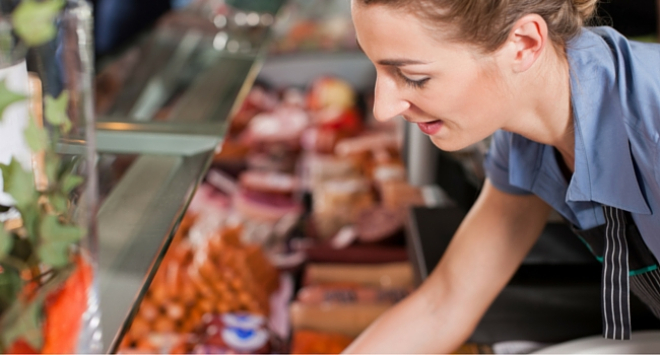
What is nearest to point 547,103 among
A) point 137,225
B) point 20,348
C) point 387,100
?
point 387,100

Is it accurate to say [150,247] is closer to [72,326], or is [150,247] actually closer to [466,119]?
[72,326]

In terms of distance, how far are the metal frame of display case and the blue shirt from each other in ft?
1.89

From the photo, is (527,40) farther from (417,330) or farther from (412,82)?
(417,330)

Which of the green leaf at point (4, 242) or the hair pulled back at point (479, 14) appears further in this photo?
the hair pulled back at point (479, 14)

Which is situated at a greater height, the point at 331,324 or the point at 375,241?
the point at 331,324

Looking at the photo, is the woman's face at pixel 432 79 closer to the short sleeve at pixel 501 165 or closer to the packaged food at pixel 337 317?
the short sleeve at pixel 501 165

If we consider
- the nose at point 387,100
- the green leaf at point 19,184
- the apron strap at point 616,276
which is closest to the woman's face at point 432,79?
the nose at point 387,100

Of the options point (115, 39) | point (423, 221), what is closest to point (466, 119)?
point (423, 221)

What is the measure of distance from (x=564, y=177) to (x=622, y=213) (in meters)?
0.12

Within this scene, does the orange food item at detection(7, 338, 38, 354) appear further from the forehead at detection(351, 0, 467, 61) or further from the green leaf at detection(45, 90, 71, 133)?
the forehead at detection(351, 0, 467, 61)

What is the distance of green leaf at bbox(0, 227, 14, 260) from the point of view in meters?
0.53

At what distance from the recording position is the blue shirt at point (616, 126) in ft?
2.50

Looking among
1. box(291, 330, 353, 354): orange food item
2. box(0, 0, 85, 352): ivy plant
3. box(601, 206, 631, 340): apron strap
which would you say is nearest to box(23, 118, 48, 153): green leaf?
box(0, 0, 85, 352): ivy plant

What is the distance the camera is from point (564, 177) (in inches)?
37.7
